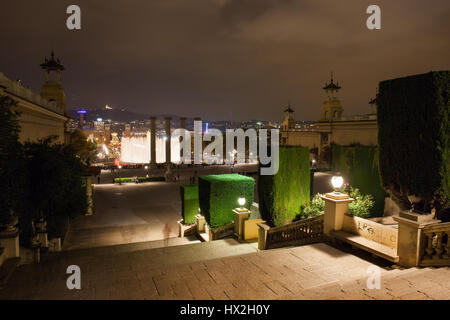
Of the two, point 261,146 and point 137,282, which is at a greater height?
point 261,146

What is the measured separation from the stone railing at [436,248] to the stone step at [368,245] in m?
0.58

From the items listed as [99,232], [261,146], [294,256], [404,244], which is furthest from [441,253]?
[99,232]

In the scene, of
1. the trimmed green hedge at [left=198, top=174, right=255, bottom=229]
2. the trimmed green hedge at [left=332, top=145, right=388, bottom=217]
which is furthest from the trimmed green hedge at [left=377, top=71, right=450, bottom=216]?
the trimmed green hedge at [left=198, top=174, right=255, bottom=229]

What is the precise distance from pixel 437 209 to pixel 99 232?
50.8 feet

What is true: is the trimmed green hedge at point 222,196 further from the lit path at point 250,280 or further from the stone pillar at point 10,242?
the stone pillar at point 10,242

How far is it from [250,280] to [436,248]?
13.2 ft

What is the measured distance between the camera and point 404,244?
6.12 meters

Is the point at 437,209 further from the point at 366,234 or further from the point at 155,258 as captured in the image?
the point at 155,258

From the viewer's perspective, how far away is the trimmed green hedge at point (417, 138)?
20.4 ft

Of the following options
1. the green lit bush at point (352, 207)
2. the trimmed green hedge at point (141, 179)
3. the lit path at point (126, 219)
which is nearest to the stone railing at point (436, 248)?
the green lit bush at point (352, 207)

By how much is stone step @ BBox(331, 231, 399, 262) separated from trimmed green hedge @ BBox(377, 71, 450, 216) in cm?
139

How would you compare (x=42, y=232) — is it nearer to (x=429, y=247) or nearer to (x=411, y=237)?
(x=411, y=237)

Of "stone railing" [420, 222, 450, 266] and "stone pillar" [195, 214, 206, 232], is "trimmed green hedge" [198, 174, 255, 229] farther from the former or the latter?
"stone railing" [420, 222, 450, 266]

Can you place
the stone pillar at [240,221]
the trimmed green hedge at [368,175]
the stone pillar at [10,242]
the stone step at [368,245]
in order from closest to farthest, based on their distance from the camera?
1. the stone step at [368,245]
2. the stone pillar at [10,242]
3. the stone pillar at [240,221]
4. the trimmed green hedge at [368,175]
